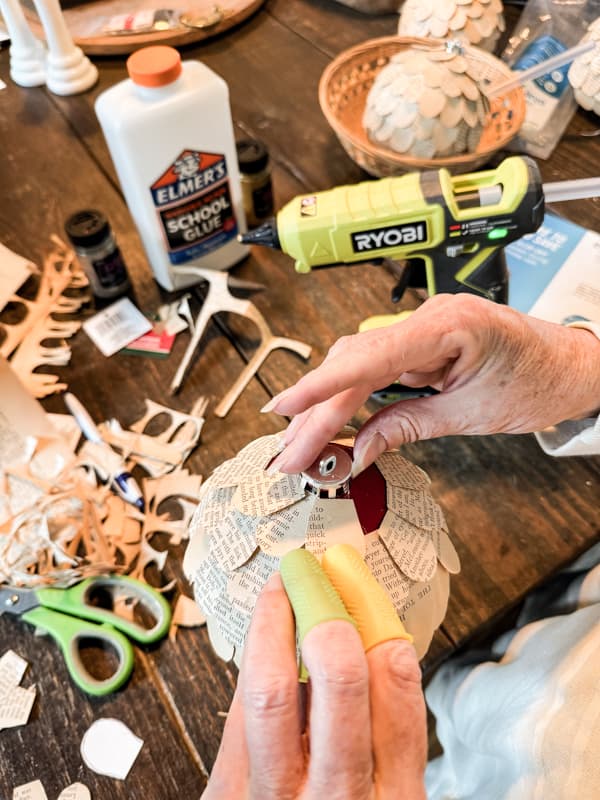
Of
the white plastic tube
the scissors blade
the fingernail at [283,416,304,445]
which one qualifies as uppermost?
the white plastic tube

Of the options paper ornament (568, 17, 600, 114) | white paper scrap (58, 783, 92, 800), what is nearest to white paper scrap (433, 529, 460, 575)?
white paper scrap (58, 783, 92, 800)

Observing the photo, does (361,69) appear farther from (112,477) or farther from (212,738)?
(212,738)

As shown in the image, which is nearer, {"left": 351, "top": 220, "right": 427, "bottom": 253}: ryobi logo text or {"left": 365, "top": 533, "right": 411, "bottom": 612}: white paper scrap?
{"left": 365, "top": 533, "right": 411, "bottom": 612}: white paper scrap

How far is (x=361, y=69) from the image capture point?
3.14ft

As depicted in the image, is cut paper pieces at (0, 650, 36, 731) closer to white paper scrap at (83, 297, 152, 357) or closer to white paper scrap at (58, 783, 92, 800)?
white paper scrap at (58, 783, 92, 800)

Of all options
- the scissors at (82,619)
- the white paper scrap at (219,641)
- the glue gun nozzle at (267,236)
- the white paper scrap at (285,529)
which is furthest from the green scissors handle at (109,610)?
the glue gun nozzle at (267,236)

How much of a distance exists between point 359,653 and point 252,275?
0.62 meters

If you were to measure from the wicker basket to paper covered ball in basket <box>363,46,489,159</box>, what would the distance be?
18 mm

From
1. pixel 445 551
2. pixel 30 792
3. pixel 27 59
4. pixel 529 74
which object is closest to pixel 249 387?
pixel 445 551

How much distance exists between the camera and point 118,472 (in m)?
Answer: 0.66

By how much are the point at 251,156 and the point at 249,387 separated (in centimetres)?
32

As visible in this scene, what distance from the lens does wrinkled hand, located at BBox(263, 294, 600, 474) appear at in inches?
16.8

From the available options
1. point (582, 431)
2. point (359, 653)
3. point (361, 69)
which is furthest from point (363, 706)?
point (361, 69)

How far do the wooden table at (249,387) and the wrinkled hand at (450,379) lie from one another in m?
0.12
